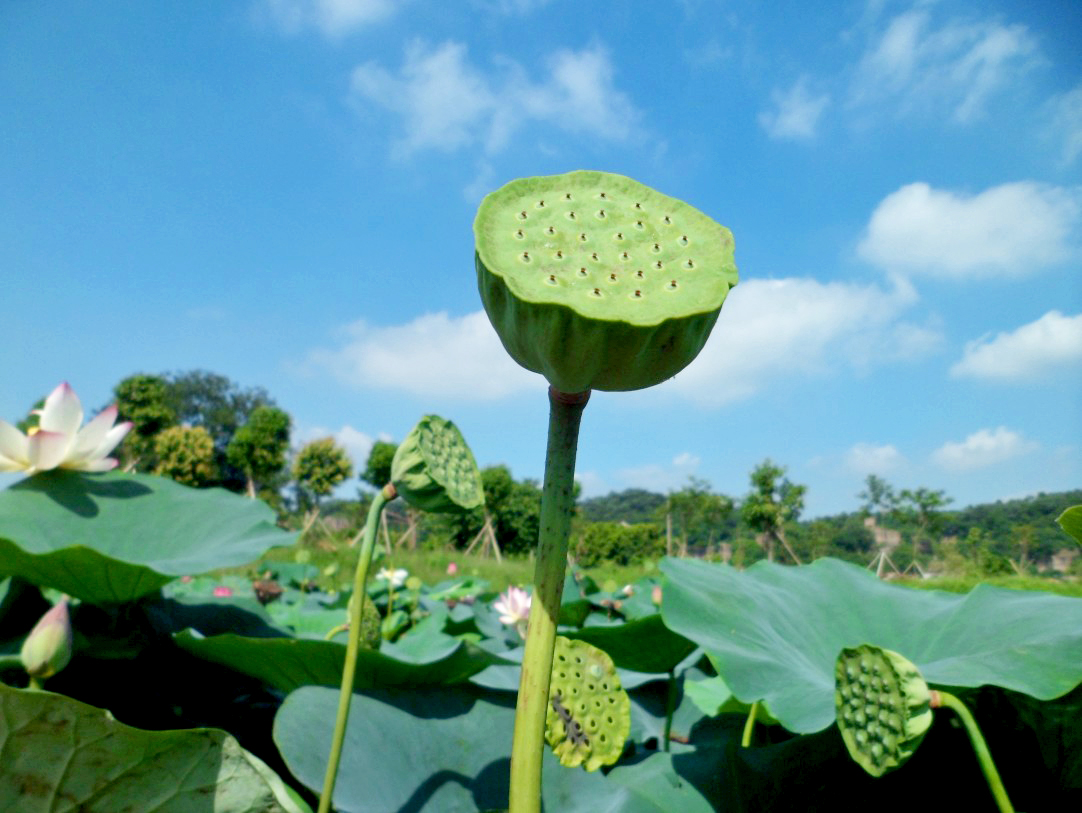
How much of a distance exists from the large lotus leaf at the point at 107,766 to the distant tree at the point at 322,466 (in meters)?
13.2

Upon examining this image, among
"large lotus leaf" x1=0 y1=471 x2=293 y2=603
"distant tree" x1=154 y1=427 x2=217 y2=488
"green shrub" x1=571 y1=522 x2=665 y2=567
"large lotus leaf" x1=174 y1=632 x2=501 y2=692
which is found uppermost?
"distant tree" x1=154 y1=427 x2=217 y2=488

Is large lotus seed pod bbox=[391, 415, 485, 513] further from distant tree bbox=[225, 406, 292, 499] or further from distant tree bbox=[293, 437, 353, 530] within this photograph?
distant tree bbox=[225, 406, 292, 499]

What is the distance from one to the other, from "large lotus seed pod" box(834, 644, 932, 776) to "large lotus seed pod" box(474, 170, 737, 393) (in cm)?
23

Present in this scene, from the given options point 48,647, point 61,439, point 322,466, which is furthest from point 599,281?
point 322,466

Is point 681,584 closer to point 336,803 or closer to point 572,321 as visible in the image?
point 336,803

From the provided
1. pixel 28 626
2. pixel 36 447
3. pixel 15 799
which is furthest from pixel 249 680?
pixel 15 799

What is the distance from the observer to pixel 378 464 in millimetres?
12922

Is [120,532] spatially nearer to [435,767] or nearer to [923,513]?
[435,767]

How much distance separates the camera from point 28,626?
867 millimetres

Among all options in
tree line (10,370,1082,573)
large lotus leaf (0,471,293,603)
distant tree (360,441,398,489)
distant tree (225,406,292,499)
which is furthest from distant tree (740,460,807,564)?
large lotus leaf (0,471,293,603)

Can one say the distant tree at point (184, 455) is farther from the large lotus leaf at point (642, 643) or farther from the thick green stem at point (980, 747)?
the thick green stem at point (980, 747)

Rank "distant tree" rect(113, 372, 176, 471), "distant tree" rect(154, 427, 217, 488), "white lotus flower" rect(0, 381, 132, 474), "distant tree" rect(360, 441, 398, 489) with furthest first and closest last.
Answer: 1. "distant tree" rect(113, 372, 176, 471)
2. "distant tree" rect(154, 427, 217, 488)
3. "distant tree" rect(360, 441, 398, 489)
4. "white lotus flower" rect(0, 381, 132, 474)

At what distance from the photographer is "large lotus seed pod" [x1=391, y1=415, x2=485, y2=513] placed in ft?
1.60

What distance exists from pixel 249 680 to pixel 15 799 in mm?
578
